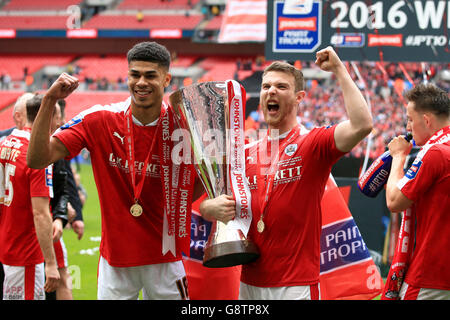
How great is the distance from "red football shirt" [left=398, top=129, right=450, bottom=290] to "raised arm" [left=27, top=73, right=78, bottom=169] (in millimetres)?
1680

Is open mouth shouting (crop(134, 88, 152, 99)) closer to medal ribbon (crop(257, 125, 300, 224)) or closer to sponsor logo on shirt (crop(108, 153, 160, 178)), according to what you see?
sponsor logo on shirt (crop(108, 153, 160, 178))

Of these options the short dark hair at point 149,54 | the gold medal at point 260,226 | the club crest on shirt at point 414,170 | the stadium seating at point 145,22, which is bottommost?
the gold medal at point 260,226

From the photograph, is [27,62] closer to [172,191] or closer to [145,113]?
[145,113]

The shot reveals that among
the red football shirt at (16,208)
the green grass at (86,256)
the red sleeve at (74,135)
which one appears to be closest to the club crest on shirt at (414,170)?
the red sleeve at (74,135)

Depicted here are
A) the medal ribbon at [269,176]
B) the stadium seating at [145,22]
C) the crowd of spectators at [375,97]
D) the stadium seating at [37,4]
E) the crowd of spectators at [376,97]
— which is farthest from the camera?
the stadium seating at [37,4]

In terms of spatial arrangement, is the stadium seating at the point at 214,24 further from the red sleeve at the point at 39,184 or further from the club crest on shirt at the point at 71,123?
the club crest on shirt at the point at 71,123

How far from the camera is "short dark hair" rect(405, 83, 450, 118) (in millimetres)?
2734

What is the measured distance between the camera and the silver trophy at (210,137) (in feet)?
7.89

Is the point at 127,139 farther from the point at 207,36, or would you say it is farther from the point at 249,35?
the point at 207,36

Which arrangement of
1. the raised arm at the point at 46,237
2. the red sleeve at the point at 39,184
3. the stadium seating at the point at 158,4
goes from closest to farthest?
the raised arm at the point at 46,237 → the red sleeve at the point at 39,184 → the stadium seating at the point at 158,4

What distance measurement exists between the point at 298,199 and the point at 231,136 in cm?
43

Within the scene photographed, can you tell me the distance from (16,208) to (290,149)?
199 cm

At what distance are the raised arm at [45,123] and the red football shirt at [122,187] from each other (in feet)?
0.56
